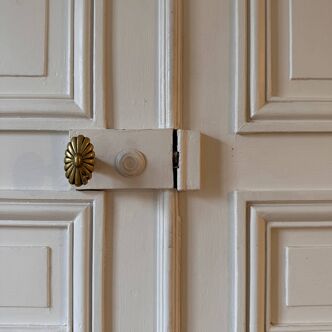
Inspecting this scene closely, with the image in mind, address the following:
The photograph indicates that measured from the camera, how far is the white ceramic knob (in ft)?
1.76

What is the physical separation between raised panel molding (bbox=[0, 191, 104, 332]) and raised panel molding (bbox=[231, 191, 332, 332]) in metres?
0.16

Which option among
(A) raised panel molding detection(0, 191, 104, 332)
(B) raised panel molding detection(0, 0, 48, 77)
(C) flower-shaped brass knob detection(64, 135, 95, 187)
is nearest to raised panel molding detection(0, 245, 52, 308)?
(A) raised panel molding detection(0, 191, 104, 332)

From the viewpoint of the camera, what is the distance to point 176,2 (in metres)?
0.55

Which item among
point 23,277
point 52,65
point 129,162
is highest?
point 52,65

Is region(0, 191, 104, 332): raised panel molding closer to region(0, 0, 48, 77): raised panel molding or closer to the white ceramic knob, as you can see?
the white ceramic knob

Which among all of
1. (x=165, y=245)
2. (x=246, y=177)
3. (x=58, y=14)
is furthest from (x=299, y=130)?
(x=58, y=14)

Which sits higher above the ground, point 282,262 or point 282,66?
point 282,66

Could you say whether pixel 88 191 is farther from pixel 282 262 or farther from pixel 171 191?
pixel 282 262

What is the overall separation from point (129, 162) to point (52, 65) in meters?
0.15

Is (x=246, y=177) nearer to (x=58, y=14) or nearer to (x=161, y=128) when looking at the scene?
(x=161, y=128)

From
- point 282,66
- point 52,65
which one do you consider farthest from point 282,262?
point 52,65

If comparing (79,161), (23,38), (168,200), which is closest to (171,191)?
(168,200)

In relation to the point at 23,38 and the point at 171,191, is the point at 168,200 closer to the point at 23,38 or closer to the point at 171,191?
the point at 171,191

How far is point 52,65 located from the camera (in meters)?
0.56
